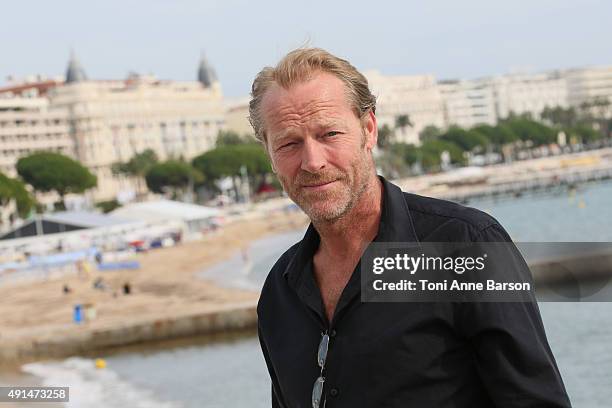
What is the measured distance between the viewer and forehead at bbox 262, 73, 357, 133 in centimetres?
194

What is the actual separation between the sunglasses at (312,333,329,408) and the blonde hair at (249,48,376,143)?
1.45 feet

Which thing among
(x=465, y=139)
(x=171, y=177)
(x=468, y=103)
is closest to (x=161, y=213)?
(x=171, y=177)

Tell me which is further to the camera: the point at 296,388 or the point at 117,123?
the point at 117,123

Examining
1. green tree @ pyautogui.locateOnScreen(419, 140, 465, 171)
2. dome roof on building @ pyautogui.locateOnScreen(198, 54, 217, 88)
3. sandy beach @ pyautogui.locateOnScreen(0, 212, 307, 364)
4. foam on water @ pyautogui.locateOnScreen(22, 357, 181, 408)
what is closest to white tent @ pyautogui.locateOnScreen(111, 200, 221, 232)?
sandy beach @ pyautogui.locateOnScreen(0, 212, 307, 364)

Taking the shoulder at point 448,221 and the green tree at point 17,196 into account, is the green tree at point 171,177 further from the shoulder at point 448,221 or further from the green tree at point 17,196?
the shoulder at point 448,221

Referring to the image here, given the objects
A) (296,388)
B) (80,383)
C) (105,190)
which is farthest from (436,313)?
(105,190)

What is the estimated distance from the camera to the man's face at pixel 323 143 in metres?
1.95

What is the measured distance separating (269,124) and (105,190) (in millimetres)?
112309

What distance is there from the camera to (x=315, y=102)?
194cm

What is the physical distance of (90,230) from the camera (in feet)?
146

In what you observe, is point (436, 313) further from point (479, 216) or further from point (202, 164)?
point (202, 164)

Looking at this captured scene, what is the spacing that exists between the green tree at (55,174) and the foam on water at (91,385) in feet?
210

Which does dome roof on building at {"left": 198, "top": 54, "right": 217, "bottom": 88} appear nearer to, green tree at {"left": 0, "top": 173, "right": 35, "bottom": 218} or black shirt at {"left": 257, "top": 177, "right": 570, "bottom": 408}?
green tree at {"left": 0, "top": 173, "right": 35, "bottom": 218}

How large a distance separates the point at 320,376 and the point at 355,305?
0.16m
